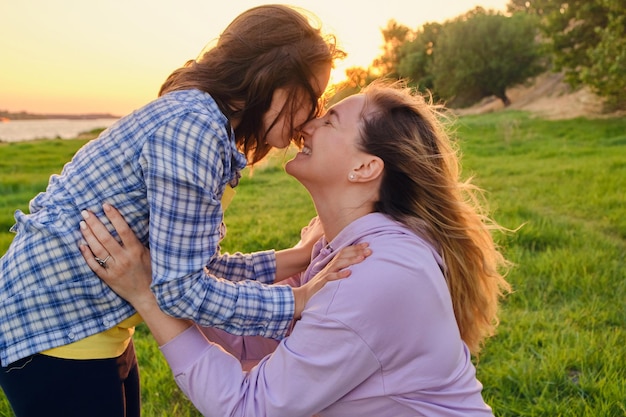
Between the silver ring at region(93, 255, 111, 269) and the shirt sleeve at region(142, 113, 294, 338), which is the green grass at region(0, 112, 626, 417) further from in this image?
the silver ring at region(93, 255, 111, 269)

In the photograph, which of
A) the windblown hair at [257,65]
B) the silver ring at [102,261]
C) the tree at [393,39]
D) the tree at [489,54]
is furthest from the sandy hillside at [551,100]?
the silver ring at [102,261]

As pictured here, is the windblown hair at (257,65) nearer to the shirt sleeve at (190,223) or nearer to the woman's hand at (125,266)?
the shirt sleeve at (190,223)

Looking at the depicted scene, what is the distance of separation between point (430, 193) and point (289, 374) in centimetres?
87

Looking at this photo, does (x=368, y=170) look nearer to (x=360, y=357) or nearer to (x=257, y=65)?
(x=257, y=65)

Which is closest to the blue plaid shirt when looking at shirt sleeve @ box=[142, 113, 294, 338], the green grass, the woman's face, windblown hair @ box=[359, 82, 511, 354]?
shirt sleeve @ box=[142, 113, 294, 338]

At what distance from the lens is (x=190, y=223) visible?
1.77m

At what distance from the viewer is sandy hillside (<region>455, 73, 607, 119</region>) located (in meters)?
22.9

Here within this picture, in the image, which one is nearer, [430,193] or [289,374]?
[289,374]

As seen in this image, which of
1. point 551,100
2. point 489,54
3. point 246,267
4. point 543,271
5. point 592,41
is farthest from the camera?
point 489,54

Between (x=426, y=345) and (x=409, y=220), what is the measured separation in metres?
0.48

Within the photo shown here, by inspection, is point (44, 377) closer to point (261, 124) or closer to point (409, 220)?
point (261, 124)

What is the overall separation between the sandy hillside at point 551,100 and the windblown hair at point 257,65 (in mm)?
21509

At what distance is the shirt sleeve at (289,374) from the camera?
1.78 meters

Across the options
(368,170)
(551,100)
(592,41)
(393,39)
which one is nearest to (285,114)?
(368,170)
